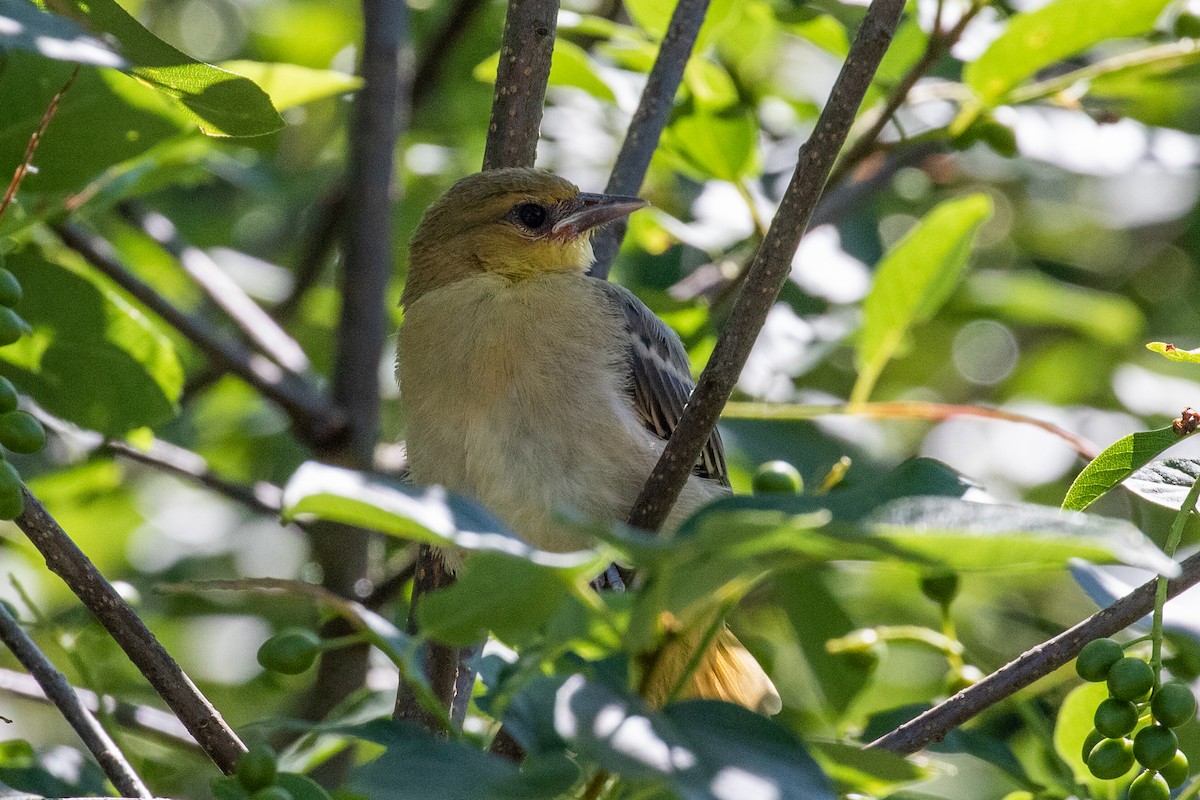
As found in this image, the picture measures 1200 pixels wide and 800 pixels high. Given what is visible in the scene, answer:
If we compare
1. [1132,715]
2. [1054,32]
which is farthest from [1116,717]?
[1054,32]

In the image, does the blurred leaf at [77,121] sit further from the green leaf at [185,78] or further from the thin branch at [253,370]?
the thin branch at [253,370]

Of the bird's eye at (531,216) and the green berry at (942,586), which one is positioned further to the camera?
the bird's eye at (531,216)

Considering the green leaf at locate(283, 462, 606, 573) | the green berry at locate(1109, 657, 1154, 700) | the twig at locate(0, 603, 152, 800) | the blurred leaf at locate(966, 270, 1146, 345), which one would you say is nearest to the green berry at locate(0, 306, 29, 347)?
the twig at locate(0, 603, 152, 800)

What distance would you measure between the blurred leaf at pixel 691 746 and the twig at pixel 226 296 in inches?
127

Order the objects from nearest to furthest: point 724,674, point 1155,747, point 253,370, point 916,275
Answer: point 1155,747 → point 724,674 → point 916,275 → point 253,370

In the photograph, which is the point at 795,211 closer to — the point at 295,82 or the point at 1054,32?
the point at 1054,32

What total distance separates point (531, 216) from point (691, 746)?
273cm

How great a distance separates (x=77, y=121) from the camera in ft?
10.2

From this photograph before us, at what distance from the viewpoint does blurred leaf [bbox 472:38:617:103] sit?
3939mm

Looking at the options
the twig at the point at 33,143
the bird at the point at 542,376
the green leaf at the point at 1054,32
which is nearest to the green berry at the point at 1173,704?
the bird at the point at 542,376

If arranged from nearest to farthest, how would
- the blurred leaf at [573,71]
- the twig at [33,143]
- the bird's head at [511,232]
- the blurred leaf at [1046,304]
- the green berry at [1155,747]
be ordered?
the green berry at [1155,747]
the twig at [33,143]
the blurred leaf at [573,71]
the bird's head at [511,232]
the blurred leaf at [1046,304]

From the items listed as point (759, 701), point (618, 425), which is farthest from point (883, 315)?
point (759, 701)

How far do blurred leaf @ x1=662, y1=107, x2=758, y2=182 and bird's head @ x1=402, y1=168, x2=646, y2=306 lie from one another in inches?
12.2

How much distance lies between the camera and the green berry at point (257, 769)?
2088mm
